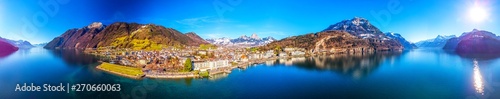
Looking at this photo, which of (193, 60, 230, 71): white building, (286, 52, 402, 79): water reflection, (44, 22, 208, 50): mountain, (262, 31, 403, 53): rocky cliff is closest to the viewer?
(193, 60, 230, 71): white building

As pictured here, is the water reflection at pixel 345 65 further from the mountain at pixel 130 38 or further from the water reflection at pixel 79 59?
the mountain at pixel 130 38

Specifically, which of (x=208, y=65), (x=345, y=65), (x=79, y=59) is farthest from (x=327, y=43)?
(x=79, y=59)

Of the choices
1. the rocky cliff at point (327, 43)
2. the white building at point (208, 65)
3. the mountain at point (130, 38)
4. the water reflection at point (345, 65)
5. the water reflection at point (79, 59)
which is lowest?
the water reflection at point (345, 65)

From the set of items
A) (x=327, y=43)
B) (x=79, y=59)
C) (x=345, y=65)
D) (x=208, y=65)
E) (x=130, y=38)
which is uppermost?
(x=130, y=38)

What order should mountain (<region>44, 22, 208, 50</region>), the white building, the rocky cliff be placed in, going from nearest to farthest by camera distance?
1. the white building
2. the rocky cliff
3. mountain (<region>44, 22, 208, 50</region>)

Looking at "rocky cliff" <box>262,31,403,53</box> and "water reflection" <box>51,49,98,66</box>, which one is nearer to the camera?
"water reflection" <box>51,49,98,66</box>

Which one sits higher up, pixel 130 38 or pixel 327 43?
pixel 130 38

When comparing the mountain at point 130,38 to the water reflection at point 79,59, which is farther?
the mountain at point 130,38

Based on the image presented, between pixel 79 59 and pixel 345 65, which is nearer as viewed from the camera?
pixel 345 65

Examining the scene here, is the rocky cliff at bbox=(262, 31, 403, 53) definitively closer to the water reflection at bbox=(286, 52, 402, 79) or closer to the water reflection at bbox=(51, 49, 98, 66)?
the water reflection at bbox=(286, 52, 402, 79)

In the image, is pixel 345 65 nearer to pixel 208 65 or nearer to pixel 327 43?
pixel 208 65

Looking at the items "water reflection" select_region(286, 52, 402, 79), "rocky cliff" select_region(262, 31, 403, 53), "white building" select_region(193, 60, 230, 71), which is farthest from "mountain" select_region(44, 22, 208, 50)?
"white building" select_region(193, 60, 230, 71)

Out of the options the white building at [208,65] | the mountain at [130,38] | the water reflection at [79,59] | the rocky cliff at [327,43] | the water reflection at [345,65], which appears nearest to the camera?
the white building at [208,65]

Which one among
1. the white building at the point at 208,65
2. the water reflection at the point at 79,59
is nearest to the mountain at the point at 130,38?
the water reflection at the point at 79,59
